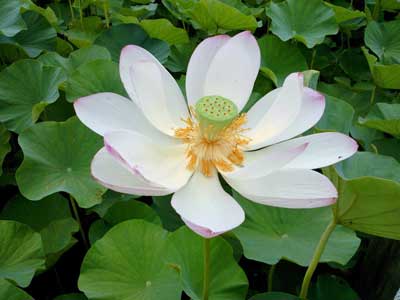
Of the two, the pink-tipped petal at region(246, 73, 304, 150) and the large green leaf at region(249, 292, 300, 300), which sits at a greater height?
the pink-tipped petal at region(246, 73, 304, 150)

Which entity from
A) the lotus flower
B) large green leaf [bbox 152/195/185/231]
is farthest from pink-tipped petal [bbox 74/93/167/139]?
large green leaf [bbox 152/195/185/231]

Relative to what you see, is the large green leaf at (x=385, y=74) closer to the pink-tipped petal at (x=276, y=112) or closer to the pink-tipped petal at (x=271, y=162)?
the pink-tipped petal at (x=276, y=112)

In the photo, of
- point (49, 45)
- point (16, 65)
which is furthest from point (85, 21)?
point (16, 65)

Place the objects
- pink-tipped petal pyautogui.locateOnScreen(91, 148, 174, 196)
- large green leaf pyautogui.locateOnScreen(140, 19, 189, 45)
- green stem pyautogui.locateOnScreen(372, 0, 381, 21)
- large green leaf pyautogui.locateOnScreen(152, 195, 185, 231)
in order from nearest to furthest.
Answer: pink-tipped petal pyautogui.locateOnScreen(91, 148, 174, 196), large green leaf pyautogui.locateOnScreen(152, 195, 185, 231), large green leaf pyautogui.locateOnScreen(140, 19, 189, 45), green stem pyautogui.locateOnScreen(372, 0, 381, 21)

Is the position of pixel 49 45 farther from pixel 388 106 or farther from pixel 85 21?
pixel 388 106

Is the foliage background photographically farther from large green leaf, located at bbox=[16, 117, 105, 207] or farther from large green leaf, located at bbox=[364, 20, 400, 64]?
large green leaf, located at bbox=[364, 20, 400, 64]

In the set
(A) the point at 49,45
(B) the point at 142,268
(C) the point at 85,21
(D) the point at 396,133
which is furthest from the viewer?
(C) the point at 85,21

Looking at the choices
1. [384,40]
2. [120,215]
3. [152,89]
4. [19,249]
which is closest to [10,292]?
[19,249]
